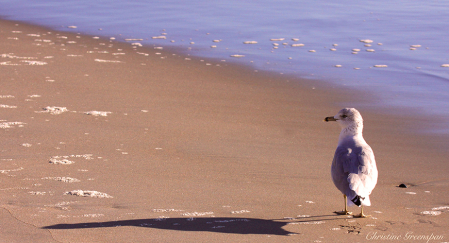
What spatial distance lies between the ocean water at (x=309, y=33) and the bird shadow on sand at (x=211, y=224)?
15.1ft

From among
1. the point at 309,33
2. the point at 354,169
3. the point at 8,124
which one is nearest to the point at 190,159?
the point at 354,169

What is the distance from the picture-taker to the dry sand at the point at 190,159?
14.4 ft

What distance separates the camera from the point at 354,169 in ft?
Answer: 14.7

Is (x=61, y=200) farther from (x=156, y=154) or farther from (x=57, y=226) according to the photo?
(x=156, y=154)

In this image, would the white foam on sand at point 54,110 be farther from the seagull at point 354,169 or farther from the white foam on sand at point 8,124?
the seagull at point 354,169

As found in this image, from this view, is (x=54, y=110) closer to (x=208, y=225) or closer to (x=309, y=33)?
(x=208, y=225)

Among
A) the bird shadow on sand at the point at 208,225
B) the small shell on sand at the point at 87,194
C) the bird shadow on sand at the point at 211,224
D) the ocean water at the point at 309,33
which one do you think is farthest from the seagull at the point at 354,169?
the ocean water at the point at 309,33

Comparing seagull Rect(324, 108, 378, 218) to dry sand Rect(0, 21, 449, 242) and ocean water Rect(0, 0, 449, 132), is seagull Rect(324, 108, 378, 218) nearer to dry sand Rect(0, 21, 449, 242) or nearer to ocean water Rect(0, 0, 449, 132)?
dry sand Rect(0, 21, 449, 242)

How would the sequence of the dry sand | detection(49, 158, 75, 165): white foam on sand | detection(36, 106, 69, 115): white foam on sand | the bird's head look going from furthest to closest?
detection(36, 106, 69, 115): white foam on sand → detection(49, 158, 75, 165): white foam on sand → the bird's head → the dry sand

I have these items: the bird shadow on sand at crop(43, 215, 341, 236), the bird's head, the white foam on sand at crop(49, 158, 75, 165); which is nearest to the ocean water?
the bird's head

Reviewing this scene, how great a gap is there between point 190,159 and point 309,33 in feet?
29.2

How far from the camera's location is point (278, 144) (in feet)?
22.0

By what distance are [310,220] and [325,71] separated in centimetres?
639

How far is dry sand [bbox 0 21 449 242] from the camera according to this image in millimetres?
4402
